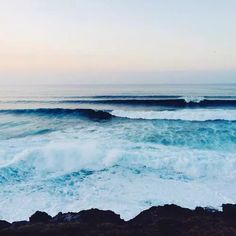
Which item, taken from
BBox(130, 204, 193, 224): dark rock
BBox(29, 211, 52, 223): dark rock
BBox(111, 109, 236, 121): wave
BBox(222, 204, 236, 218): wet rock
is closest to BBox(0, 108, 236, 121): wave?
BBox(111, 109, 236, 121): wave

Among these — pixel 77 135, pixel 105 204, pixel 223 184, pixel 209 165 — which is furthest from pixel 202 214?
pixel 77 135

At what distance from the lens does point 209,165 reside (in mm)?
9484

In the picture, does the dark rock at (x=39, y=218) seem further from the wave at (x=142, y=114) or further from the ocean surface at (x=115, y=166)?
the wave at (x=142, y=114)

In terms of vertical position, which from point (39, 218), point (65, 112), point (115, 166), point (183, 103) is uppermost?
point (183, 103)

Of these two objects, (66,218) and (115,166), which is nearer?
(66,218)

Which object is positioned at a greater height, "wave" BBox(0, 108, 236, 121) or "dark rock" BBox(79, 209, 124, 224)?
"wave" BBox(0, 108, 236, 121)

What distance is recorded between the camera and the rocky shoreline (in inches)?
178

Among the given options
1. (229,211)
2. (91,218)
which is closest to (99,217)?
(91,218)

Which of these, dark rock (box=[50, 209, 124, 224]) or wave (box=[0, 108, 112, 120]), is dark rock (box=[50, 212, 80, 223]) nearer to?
dark rock (box=[50, 209, 124, 224])

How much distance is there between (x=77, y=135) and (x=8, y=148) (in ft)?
12.1

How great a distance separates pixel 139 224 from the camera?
16.5 ft

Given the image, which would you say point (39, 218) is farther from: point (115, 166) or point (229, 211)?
point (115, 166)

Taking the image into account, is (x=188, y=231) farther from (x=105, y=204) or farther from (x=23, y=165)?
(x=23, y=165)

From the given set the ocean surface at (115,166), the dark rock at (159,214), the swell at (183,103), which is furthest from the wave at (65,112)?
the dark rock at (159,214)
